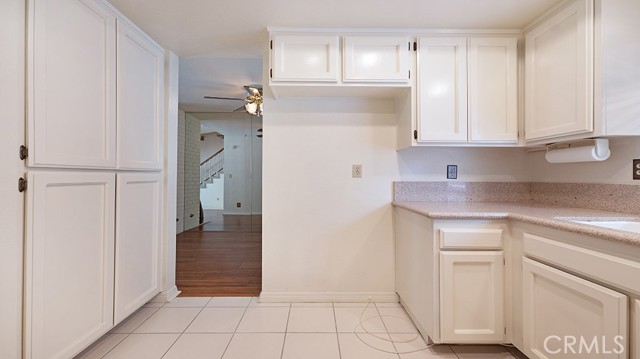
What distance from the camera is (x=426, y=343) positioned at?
175 cm

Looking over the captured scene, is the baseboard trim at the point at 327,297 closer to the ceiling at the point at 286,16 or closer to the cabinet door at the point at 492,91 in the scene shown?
the cabinet door at the point at 492,91

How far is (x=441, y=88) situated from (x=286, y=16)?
1.20 metres

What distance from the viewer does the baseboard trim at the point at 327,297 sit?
90.0 inches

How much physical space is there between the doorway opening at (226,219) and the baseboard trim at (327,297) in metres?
0.29

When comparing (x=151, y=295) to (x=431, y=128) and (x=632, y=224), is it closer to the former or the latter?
(x=431, y=128)

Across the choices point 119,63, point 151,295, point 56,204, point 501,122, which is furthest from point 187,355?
point 501,122

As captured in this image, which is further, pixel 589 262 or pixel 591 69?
pixel 591 69

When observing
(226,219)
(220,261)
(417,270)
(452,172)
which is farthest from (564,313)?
(226,219)

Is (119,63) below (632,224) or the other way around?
the other way around

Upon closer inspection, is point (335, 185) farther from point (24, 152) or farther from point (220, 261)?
point (220, 261)

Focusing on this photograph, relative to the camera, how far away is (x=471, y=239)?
5.26ft

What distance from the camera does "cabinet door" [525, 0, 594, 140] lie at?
1512 mm

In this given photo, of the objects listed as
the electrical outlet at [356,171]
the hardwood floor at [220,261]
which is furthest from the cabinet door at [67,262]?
the electrical outlet at [356,171]

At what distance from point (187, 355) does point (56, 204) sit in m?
1.10
